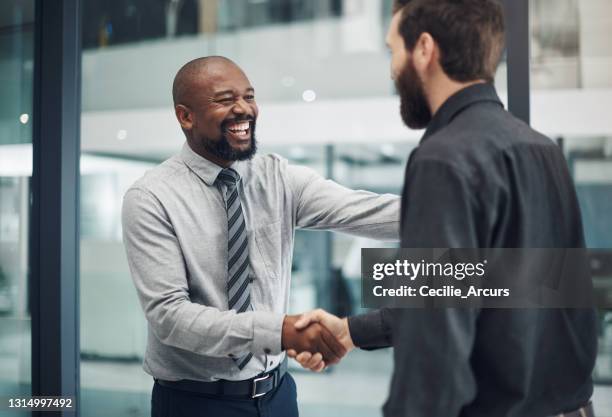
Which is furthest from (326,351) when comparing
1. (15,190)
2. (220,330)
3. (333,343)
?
(15,190)

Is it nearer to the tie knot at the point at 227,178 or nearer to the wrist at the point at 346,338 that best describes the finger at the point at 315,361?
the wrist at the point at 346,338

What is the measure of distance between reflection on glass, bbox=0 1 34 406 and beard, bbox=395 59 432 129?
143 centimetres

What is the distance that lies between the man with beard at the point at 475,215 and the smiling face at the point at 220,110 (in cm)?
52

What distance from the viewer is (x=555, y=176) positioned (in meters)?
0.95

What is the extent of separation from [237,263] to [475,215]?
2.34 ft

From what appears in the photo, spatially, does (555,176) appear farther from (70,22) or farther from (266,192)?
(70,22)

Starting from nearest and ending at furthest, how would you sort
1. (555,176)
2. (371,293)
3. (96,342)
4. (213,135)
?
1. (555,176)
2. (371,293)
3. (213,135)
4. (96,342)

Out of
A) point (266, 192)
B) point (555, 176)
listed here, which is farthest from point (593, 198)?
point (266, 192)

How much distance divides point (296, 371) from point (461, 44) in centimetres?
248

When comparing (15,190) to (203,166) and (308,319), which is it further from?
(308,319)

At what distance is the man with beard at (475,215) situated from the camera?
0.85 metres

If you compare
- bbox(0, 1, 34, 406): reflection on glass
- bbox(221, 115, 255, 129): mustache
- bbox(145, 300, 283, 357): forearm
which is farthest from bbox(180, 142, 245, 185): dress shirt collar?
bbox(0, 1, 34, 406): reflection on glass

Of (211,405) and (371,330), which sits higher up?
(371,330)

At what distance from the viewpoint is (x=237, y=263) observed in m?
1.44
